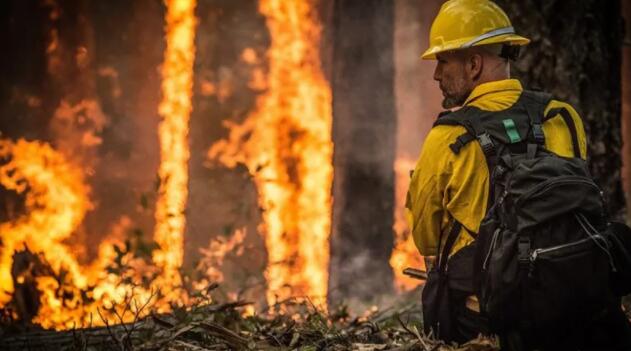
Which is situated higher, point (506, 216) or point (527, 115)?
point (527, 115)

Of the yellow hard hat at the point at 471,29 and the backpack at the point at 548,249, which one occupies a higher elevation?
the yellow hard hat at the point at 471,29

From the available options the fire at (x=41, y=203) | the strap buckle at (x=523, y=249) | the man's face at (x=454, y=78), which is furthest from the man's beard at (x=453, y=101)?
the fire at (x=41, y=203)

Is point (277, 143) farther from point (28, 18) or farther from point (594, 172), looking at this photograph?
point (594, 172)

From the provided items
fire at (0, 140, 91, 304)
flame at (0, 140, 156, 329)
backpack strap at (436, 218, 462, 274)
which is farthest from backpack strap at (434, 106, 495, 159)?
fire at (0, 140, 91, 304)

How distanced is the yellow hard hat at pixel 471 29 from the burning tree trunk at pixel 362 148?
6.93 m

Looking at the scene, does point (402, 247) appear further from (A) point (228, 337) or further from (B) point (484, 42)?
(B) point (484, 42)

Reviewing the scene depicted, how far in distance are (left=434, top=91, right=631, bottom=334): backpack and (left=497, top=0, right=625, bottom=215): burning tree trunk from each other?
2922 millimetres

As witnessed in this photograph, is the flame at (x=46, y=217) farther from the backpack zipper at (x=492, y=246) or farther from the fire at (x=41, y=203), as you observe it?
the backpack zipper at (x=492, y=246)

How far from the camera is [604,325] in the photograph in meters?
3.80

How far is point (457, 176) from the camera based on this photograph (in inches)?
160

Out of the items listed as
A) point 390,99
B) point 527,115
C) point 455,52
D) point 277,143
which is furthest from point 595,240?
point 277,143

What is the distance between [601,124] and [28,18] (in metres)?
11.7

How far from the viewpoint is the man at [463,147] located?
4.07 meters

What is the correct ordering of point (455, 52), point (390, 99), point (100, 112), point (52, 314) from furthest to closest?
point (100, 112), point (390, 99), point (52, 314), point (455, 52)
